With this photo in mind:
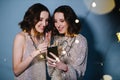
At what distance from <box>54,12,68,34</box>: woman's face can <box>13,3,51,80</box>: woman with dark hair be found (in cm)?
4

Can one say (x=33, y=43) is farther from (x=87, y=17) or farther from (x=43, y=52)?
(x=87, y=17)

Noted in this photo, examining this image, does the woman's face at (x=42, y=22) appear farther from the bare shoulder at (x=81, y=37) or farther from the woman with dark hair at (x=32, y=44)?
the bare shoulder at (x=81, y=37)

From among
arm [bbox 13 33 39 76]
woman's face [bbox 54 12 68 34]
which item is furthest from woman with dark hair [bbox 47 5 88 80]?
arm [bbox 13 33 39 76]

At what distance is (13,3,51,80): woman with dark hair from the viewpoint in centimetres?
98

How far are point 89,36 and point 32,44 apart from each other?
1.01 feet

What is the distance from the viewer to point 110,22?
1.04m

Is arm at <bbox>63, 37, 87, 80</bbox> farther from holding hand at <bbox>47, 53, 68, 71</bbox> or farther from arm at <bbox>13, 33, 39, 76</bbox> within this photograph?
arm at <bbox>13, 33, 39, 76</bbox>

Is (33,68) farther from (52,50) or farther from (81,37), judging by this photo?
(81,37)

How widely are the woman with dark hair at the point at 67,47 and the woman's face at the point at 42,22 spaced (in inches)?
1.7

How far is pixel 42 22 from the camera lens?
99cm

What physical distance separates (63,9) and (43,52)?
25 centimetres

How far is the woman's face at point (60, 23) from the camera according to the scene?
998mm

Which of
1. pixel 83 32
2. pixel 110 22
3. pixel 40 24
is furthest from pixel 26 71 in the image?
pixel 110 22

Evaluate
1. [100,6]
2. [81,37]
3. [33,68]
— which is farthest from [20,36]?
[100,6]
